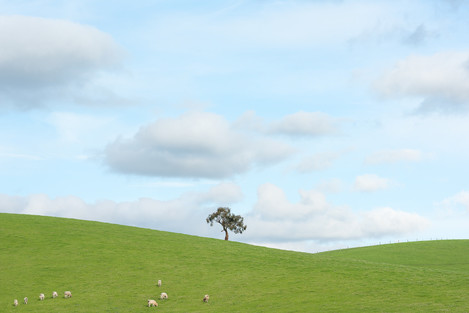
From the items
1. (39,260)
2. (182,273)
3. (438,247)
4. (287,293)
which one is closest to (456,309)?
(287,293)

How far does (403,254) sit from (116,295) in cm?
5431

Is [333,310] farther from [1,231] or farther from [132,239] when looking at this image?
[1,231]

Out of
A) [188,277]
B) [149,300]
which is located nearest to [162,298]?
[149,300]

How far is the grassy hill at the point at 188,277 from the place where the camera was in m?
38.3

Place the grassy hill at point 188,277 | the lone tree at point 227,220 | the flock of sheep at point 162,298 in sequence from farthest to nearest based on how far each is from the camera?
the lone tree at point 227,220 < the flock of sheep at point 162,298 < the grassy hill at point 188,277

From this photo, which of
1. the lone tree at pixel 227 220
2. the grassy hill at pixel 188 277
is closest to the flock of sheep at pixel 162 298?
the grassy hill at pixel 188 277

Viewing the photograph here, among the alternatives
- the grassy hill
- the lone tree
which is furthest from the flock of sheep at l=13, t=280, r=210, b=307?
the lone tree

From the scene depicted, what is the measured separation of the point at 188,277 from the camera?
48.0 m

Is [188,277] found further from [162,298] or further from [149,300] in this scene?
[149,300]

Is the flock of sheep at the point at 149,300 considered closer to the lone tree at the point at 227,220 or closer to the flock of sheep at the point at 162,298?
the flock of sheep at the point at 162,298

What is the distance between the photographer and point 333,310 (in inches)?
1368

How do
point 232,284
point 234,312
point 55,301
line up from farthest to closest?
point 232,284 < point 55,301 < point 234,312

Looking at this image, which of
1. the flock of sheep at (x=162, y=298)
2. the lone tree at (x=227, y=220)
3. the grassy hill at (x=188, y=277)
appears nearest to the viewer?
the grassy hill at (x=188, y=277)

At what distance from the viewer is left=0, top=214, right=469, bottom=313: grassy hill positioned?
38.3 metres
